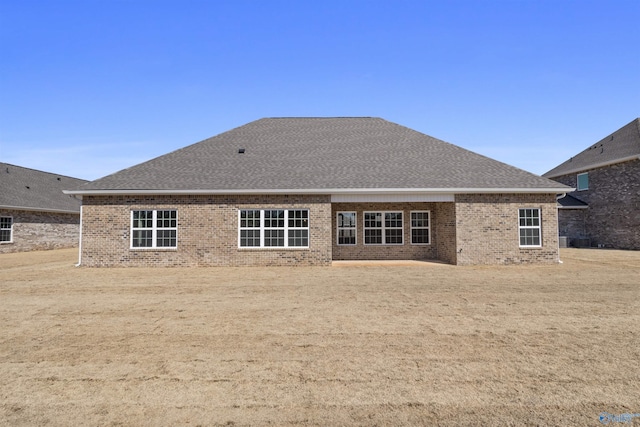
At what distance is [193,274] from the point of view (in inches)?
514

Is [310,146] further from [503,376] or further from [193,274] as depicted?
[503,376]

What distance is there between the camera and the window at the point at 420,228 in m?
17.6

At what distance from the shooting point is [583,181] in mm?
27078

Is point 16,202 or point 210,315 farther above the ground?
point 16,202

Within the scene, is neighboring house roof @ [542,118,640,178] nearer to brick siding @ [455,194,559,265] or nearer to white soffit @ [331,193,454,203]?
brick siding @ [455,194,559,265]

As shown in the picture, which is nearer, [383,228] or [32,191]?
[383,228]

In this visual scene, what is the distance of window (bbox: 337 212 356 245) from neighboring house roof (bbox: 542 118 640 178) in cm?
1851

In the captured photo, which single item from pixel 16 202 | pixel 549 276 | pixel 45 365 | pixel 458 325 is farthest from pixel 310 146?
pixel 16 202

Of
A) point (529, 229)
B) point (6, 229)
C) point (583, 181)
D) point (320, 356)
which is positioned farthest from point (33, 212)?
point (583, 181)

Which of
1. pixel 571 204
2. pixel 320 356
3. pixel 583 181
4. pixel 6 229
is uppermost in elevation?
pixel 583 181

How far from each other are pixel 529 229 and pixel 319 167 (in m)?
9.40

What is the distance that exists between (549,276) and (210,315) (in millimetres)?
10980

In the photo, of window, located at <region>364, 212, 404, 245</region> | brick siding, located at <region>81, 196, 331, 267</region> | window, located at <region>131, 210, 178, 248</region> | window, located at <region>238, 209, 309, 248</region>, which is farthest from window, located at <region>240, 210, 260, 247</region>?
window, located at <region>364, 212, 404, 245</region>

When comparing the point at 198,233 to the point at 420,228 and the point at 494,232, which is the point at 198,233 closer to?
the point at 420,228
